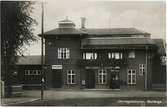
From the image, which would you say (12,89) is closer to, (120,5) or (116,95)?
(116,95)

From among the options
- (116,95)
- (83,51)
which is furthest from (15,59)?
(116,95)

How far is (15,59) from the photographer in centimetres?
1457

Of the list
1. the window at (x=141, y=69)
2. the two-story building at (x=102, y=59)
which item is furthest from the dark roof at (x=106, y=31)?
the window at (x=141, y=69)

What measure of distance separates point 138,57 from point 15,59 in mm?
3299

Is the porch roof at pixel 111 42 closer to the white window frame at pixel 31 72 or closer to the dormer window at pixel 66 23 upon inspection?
the dormer window at pixel 66 23

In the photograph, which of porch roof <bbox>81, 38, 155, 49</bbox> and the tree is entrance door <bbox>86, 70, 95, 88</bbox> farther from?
the tree

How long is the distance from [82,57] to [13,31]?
1.96m

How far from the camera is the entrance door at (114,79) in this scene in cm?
→ 1398

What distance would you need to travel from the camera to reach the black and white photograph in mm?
13172

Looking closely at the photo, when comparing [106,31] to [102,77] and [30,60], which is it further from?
[30,60]

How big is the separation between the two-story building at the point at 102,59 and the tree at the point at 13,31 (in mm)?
745

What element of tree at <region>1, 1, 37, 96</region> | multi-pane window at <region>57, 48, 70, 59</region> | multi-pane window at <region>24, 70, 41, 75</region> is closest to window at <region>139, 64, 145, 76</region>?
multi-pane window at <region>57, 48, 70, 59</region>

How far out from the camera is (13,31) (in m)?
14.3

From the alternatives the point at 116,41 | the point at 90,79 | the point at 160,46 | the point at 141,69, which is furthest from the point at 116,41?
the point at 160,46
